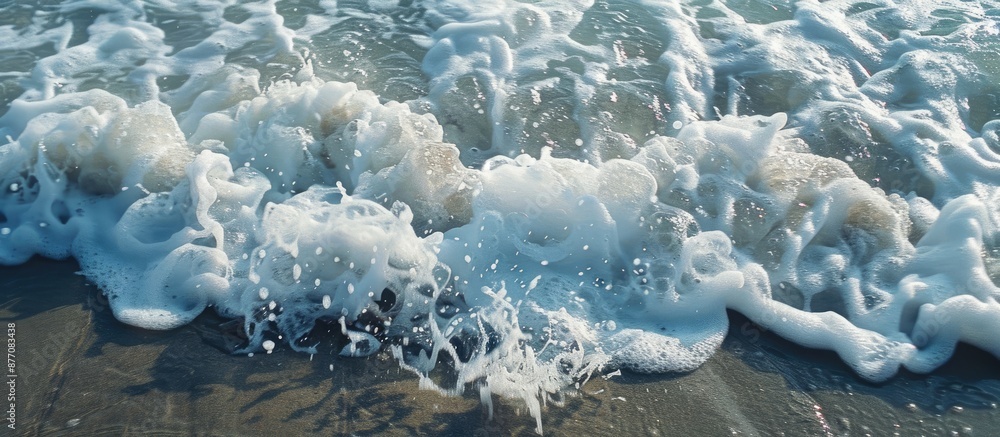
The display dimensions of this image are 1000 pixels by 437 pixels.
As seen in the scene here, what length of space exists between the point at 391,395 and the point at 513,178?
1186mm

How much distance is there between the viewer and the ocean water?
2705 millimetres

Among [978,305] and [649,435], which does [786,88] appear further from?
[649,435]

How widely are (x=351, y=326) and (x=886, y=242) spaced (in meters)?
2.29

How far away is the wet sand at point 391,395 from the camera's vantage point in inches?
89.0

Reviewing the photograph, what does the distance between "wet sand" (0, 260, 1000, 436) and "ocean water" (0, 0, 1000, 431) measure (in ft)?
0.28

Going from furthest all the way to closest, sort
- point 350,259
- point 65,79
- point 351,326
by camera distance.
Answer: point 65,79, point 350,259, point 351,326

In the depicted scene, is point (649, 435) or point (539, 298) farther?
point (539, 298)

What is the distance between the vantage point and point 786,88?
13.6ft

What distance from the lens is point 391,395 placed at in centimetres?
237

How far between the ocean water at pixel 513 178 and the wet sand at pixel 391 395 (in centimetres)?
9

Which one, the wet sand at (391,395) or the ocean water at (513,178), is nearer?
the wet sand at (391,395)

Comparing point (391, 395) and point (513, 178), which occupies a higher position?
point (513, 178)

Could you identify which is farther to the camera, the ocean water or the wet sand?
the ocean water

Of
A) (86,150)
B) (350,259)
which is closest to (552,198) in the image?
(350,259)
